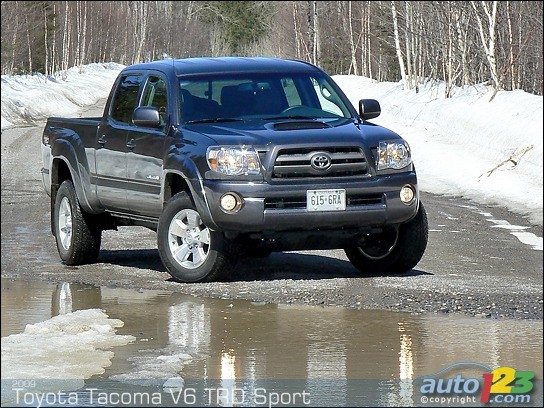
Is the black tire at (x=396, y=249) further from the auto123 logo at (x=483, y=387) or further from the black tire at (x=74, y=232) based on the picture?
the auto123 logo at (x=483, y=387)

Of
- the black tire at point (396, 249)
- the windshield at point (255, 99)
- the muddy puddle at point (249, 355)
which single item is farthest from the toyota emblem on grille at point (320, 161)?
the muddy puddle at point (249, 355)

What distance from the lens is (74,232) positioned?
10.8m

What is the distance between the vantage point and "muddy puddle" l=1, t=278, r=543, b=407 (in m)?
5.76

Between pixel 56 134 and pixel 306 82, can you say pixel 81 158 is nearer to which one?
pixel 56 134

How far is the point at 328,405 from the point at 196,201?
3905 mm

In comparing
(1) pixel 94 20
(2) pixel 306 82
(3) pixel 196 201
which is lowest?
(3) pixel 196 201

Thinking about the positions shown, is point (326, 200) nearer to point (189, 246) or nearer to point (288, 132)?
point (288, 132)

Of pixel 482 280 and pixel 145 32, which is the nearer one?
pixel 482 280

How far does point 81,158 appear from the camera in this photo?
10.9 m

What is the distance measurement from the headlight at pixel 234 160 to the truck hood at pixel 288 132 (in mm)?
67

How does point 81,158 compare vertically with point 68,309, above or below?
above

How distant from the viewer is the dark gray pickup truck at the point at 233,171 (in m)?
9.14

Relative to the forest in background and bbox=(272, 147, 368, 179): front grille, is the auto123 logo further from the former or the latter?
the forest in background

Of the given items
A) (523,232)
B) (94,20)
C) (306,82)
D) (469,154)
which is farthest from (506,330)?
(94,20)
